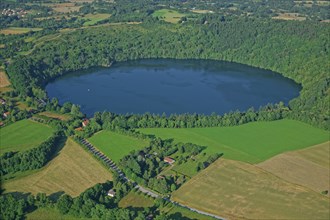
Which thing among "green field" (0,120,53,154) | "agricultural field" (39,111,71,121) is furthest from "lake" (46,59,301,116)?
"green field" (0,120,53,154)

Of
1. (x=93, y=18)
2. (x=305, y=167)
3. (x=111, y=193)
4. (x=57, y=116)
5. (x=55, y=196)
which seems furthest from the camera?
(x=93, y=18)

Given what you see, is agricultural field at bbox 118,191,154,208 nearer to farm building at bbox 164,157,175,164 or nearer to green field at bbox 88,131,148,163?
farm building at bbox 164,157,175,164

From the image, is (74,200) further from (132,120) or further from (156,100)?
(156,100)

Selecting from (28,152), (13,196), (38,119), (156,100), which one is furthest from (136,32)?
(13,196)

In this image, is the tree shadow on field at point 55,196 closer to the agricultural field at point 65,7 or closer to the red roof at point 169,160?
the red roof at point 169,160

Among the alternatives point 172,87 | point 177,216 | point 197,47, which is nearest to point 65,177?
point 177,216

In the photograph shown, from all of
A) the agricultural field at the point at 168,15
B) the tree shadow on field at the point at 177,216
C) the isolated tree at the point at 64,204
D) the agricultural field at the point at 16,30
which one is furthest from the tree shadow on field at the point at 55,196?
the agricultural field at the point at 168,15

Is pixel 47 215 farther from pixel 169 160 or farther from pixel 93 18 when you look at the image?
pixel 93 18
